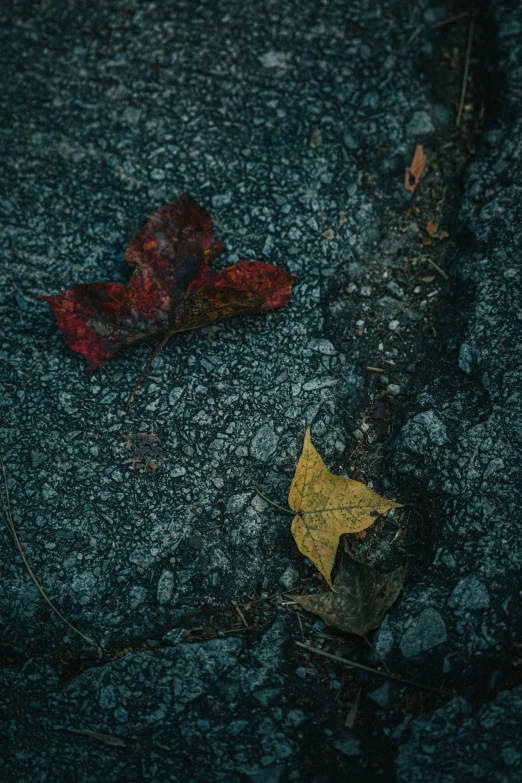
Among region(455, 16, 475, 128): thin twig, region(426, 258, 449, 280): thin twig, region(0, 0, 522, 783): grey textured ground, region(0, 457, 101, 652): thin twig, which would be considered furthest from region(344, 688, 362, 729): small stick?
region(455, 16, 475, 128): thin twig

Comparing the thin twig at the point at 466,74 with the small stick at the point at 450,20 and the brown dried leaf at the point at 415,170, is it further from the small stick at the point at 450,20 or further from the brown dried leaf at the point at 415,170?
the brown dried leaf at the point at 415,170

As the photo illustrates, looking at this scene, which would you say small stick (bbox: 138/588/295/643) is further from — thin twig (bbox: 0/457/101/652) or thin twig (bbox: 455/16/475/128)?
thin twig (bbox: 455/16/475/128)

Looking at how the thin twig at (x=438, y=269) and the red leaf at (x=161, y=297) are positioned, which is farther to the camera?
the thin twig at (x=438, y=269)

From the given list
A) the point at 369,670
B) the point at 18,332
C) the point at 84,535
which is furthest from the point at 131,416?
the point at 369,670

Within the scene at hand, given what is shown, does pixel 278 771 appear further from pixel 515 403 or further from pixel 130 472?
pixel 515 403

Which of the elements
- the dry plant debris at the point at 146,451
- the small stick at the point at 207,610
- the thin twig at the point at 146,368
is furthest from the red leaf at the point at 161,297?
the small stick at the point at 207,610
